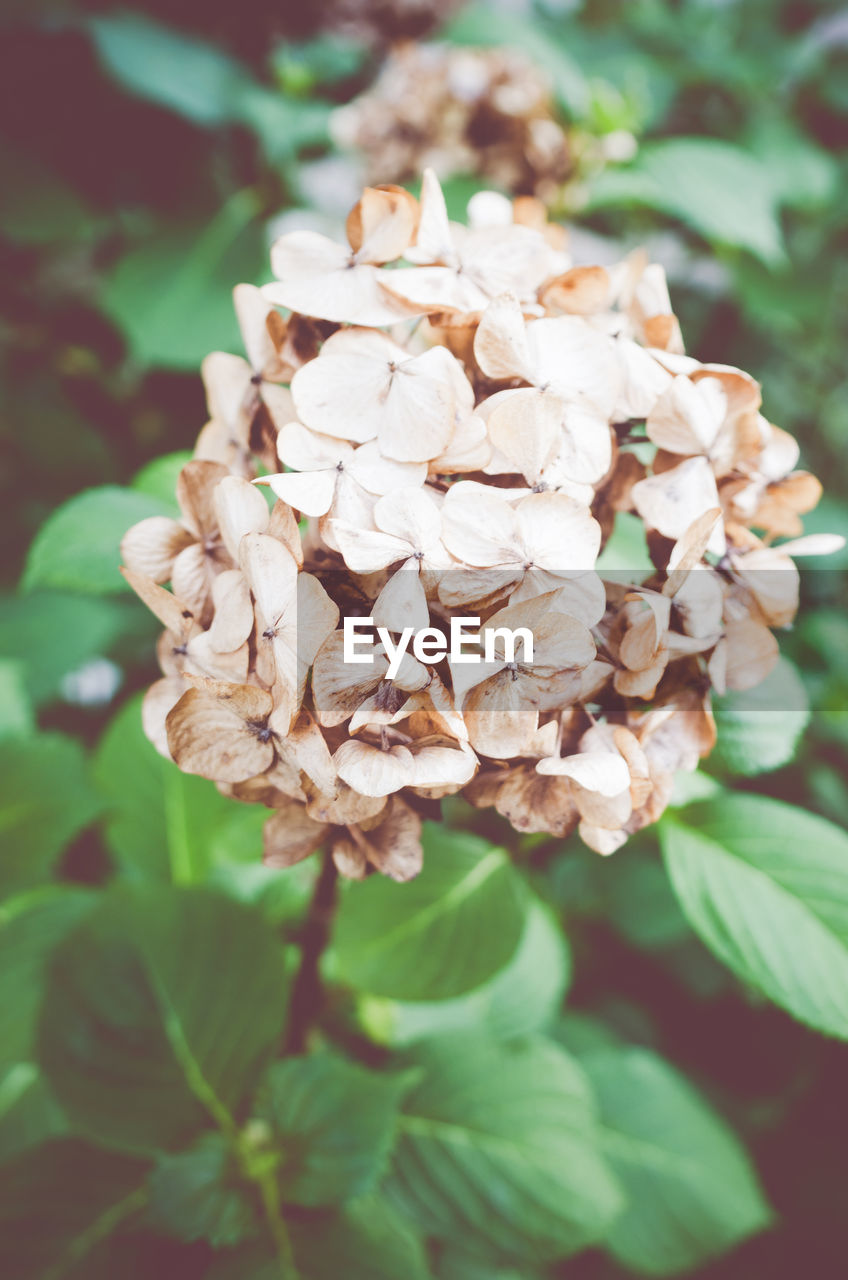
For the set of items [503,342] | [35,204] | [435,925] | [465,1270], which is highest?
[35,204]

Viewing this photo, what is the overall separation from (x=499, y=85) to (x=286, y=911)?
101cm

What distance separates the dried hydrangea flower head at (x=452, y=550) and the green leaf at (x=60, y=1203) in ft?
1.38

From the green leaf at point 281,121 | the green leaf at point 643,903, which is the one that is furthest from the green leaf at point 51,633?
the green leaf at point 643,903

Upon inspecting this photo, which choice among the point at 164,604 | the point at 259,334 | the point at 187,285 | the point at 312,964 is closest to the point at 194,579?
the point at 164,604

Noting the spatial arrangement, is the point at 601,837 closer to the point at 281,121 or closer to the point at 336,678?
the point at 336,678

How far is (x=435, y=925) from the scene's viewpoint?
598 millimetres

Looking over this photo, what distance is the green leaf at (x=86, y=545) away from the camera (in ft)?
1.63

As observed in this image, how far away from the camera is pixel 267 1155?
2.07ft

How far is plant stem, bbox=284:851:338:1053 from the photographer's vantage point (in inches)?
21.7

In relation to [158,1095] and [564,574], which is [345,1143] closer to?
[158,1095]

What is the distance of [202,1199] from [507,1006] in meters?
0.35

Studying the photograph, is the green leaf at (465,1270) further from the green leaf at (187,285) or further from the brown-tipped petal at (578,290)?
the green leaf at (187,285)

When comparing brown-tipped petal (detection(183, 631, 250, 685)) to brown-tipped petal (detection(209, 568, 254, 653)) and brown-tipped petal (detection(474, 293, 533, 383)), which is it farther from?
brown-tipped petal (detection(474, 293, 533, 383))

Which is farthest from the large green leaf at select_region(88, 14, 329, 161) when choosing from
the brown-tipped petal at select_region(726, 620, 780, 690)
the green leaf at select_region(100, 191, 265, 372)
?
the brown-tipped petal at select_region(726, 620, 780, 690)
